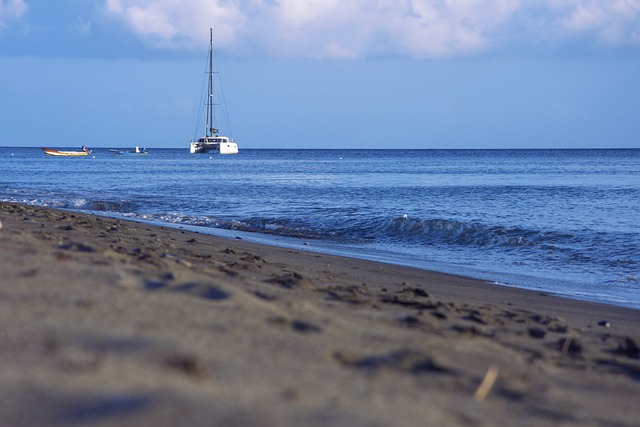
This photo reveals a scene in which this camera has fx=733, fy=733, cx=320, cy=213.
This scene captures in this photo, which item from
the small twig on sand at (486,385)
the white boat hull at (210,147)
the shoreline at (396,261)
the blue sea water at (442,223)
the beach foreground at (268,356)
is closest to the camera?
the beach foreground at (268,356)

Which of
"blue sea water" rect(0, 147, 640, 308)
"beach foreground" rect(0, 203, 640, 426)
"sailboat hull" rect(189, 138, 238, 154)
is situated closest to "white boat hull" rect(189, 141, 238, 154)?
"sailboat hull" rect(189, 138, 238, 154)

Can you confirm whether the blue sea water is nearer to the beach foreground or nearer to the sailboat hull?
the beach foreground

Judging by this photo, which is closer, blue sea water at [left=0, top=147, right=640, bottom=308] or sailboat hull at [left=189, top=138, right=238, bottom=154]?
blue sea water at [left=0, top=147, right=640, bottom=308]

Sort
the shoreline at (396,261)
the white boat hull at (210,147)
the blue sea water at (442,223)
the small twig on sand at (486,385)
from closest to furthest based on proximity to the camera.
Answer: the small twig on sand at (486,385)
the shoreline at (396,261)
the blue sea water at (442,223)
the white boat hull at (210,147)

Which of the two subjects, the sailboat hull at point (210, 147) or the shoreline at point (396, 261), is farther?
the sailboat hull at point (210, 147)

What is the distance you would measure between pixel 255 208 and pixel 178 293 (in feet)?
60.0

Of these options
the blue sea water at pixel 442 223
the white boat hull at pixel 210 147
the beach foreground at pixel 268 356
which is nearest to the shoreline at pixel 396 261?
the blue sea water at pixel 442 223

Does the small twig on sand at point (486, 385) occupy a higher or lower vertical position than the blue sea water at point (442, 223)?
higher

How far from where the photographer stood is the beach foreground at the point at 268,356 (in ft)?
8.89

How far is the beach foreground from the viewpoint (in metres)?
2.71

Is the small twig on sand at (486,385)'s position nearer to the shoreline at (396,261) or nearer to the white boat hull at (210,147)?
the shoreline at (396,261)

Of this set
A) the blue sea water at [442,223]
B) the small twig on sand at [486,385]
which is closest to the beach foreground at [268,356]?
the small twig on sand at [486,385]

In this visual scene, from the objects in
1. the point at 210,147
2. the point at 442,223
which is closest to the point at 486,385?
the point at 442,223

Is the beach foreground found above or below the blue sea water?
above
